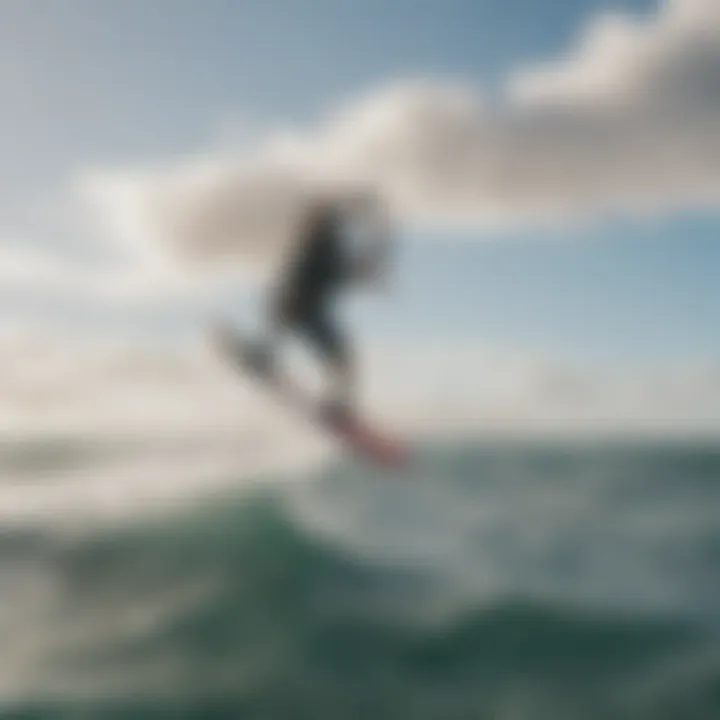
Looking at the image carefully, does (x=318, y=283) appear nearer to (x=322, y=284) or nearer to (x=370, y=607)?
(x=322, y=284)

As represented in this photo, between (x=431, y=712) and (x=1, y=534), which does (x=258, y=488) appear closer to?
(x=1, y=534)

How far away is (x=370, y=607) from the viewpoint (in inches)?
306

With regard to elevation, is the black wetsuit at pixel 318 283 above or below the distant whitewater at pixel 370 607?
above

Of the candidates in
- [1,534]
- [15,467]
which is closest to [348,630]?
[1,534]

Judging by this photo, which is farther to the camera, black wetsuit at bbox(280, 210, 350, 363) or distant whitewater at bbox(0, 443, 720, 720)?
distant whitewater at bbox(0, 443, 720, 720)

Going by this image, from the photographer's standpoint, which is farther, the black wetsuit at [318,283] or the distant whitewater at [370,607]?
the distant whitewater at [370,607]

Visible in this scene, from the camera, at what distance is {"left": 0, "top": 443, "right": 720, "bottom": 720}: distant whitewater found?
21.5 ft

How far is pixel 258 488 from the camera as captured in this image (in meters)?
11.0

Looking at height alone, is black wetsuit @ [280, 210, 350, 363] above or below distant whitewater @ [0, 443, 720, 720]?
above

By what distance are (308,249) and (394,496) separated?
4993mm

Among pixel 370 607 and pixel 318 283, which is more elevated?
pixel 318 283

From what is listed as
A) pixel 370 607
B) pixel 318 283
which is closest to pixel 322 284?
pixel 318 283

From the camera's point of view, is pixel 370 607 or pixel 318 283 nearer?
pixel 318 283

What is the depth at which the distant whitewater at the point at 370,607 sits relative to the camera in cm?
654
